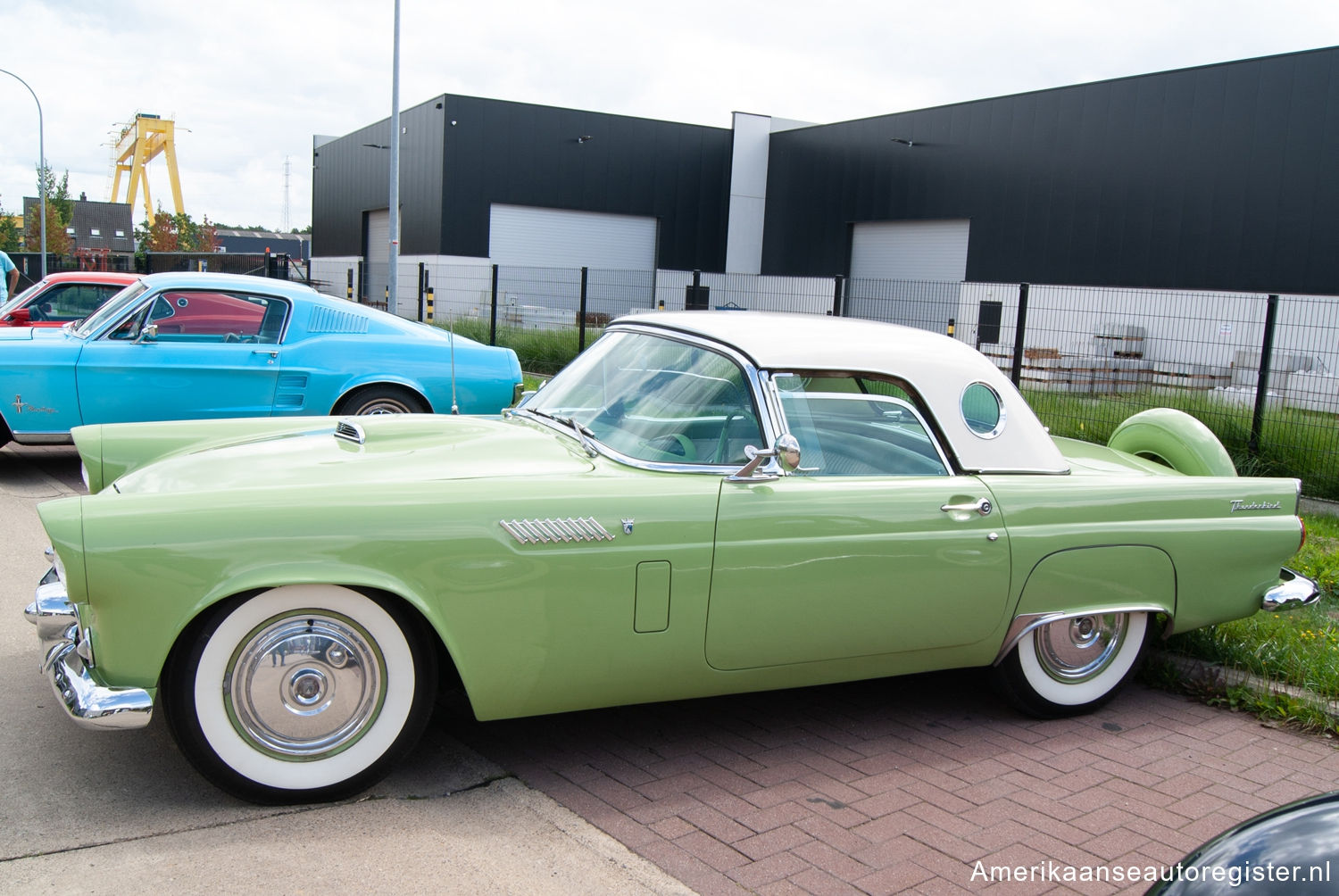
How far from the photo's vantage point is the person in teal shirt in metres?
14.8

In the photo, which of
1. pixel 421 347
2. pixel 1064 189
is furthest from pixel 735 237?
pixel 421 347

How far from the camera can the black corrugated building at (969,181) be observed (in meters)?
20.9

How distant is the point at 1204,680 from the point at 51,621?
420 cm

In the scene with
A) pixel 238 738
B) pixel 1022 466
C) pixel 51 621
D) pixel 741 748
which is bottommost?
pixel 741 748

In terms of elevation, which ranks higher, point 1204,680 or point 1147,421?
point 1147,421

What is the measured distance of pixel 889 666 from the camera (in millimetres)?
3783

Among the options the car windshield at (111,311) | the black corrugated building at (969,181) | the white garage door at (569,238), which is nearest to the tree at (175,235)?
the black corrugated building at (969,181)

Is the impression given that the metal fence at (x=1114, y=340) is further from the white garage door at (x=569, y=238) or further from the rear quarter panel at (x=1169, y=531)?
the rear quarter panel at (x=1169, y=531)

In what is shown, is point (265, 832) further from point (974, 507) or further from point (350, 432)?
point (974, 507)

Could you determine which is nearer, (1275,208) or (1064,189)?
(1275,208)

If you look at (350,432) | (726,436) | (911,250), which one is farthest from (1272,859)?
(911,250)

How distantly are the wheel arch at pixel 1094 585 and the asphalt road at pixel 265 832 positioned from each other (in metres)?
1.70

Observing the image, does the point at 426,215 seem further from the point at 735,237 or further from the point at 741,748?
the point at 741,748

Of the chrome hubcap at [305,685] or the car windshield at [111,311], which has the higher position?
the car windshield at [111,311]
